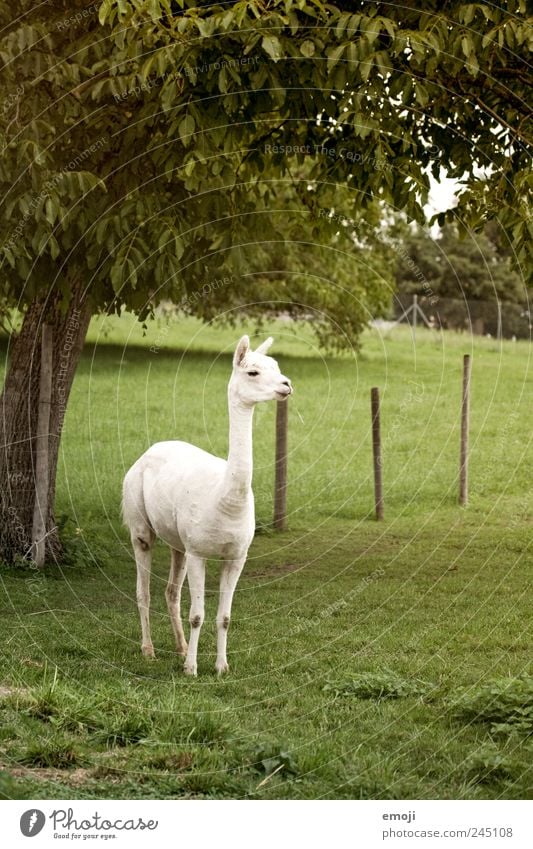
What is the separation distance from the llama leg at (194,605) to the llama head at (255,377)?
1587 mm

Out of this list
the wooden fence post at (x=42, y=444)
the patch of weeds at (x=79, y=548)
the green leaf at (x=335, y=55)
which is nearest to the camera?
the green leaf at (x=335, y=55)

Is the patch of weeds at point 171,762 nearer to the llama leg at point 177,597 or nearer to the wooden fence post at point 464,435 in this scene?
the llama leg at point 177,597

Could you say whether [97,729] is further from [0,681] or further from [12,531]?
[12,531]

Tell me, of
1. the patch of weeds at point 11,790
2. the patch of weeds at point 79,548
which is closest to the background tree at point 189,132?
the patch of weeds at point 79,548

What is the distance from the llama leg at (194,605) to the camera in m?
9.92

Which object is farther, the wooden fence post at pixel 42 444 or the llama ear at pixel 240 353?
the wooden fence post at pixel 42 444

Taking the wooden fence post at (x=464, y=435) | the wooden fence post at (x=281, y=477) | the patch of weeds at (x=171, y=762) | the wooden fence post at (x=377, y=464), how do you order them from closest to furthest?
the patch of weeds at (x=171, y=762) < the wooden fence post at (x=281, y=477) < the wooden fence post at (x=377, y=464) < the wooden fence post at (x=464, y=435)

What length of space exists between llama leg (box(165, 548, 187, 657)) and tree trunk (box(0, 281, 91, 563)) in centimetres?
440

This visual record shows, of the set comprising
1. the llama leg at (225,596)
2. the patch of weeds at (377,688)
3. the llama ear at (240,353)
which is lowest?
the patch of weeds at (377,688)

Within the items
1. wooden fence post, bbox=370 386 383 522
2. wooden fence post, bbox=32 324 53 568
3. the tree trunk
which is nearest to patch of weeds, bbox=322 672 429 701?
wooden fence post, bbox=32 324 53 568

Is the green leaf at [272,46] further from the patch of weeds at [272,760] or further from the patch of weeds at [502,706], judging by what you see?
the patch of weeds at [272,760]

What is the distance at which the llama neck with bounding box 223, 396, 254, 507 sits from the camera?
9391mm

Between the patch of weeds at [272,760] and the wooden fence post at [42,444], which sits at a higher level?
the wooden fence post at [42,444]

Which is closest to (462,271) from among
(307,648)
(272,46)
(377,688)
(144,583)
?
(272,46)
